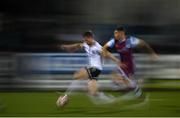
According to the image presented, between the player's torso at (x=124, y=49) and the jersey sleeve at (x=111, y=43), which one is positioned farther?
the player's torso at (x=124, y=49)

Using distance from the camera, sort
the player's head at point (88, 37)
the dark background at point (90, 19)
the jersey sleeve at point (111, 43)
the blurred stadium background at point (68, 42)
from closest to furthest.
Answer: the player's head at point (88, 37) → the jersey sleeve at point (111, 43) → the blurred stadium background at point (68, 42) → the dark background at point (90, 19)

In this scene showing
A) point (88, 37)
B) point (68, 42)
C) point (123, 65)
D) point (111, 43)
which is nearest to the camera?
point (88, 37)

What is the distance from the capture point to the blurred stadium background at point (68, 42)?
15383 mm

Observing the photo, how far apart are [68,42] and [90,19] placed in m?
1.68

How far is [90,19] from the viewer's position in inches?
926

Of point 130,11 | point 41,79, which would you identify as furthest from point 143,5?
point 41,79

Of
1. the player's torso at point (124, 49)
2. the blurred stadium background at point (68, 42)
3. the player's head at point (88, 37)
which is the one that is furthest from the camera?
the blurred stadium background at point (68, 42)

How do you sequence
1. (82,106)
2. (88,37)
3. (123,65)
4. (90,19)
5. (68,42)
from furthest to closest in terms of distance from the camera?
1. (90,19)
2. (68,42)
3. (82,106)
4. (123,65)
5. (88,37)

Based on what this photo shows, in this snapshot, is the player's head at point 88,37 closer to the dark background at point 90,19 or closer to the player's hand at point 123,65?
the player's hand at point 123,65


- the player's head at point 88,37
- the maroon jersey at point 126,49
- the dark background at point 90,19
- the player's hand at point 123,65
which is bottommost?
the dark background at point 90,19

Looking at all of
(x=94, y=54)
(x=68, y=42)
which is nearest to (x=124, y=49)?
(x=94, y=54)

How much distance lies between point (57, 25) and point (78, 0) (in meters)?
1.53

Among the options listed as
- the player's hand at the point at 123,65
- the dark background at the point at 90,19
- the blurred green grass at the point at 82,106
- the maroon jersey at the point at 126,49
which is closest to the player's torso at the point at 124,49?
the maroon jersey at the point at 126,49

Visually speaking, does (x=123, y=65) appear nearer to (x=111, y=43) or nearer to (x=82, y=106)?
(x=111, y=43)
